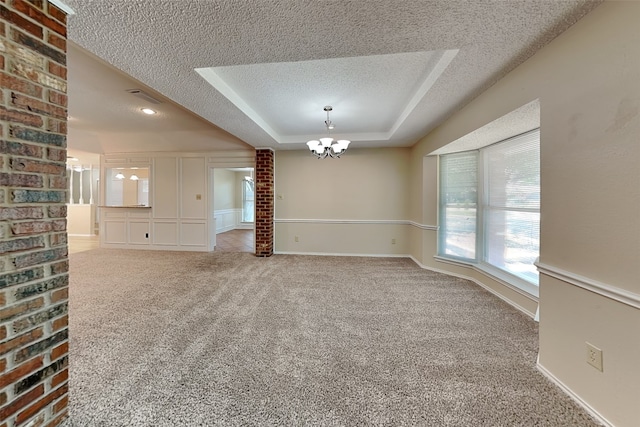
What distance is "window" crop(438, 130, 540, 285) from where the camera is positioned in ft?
8.80

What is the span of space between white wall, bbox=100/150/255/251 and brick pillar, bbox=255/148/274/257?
0.89m

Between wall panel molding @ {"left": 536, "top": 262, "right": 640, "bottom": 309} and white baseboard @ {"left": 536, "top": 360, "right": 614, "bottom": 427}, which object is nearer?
wall panel molding @ {"left": 536, "top": 262, "right": 640, "bottom": 309}

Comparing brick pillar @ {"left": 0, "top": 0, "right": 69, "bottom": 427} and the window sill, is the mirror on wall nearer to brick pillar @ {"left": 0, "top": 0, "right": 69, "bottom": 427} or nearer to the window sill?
brick pillar @ {"left": 0, "top": 0, "right": 69, "bottom": 427}

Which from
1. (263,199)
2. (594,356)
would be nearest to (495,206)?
(594,356)

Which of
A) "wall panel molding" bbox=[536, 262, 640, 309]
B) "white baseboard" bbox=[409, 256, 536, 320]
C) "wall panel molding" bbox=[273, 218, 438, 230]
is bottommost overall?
"white baseboard" bbox=[409, 256, 536, 320]

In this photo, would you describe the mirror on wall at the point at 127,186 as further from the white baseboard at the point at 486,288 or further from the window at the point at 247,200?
the white baseboard at the point at 486,288

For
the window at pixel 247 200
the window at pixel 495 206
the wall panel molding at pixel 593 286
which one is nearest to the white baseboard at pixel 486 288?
the window at pixel 495 206

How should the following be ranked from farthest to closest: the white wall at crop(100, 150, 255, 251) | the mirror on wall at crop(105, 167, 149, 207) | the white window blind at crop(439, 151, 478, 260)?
the mirror on wall at crop(105, 167, 149, 207) → the white wall at crop(100, 150, 255, 251) → the white window blind at crop(439, 151, 478, 260)

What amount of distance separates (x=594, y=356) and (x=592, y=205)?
82cm

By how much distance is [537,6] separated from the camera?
135 cm

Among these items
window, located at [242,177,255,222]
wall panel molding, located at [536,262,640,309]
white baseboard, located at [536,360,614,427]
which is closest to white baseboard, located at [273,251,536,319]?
white baseboard, located at [536,360,614,427]

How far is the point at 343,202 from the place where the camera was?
525 centimetres

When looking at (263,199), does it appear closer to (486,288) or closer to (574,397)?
(486,288)

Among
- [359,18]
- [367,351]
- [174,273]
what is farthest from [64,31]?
[174,273]
